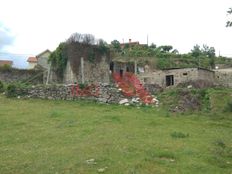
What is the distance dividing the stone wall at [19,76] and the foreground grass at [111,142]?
667 inches

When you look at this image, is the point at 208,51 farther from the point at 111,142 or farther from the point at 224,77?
the point at 111,142

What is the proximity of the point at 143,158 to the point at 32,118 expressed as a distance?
9.70 meters

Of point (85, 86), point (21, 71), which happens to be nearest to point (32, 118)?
point (85, 86)

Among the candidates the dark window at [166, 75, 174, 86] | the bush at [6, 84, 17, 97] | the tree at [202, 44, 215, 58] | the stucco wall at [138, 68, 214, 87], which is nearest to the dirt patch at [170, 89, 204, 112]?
the stucco wall at [138, 68, 214, 87]

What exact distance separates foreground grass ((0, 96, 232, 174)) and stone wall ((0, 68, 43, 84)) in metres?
17.0

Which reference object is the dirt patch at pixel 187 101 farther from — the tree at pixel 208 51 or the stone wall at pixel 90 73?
the tree at pixel 208 51

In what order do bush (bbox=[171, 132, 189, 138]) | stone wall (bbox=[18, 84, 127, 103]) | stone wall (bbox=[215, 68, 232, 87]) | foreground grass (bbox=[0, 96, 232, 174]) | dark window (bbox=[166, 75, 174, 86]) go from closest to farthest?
foreground grass (bbox=[0, 96, 232, 174]) < bush (bbox=[171, 132, 189, 138]) < stone wall (bbox=[18, 84, 127, 103]) < dark window (bbox=[166, 75, 174, 86]) < stone wall (bbox=[215, 68, 232, 87])

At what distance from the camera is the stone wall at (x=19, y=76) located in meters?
40.4

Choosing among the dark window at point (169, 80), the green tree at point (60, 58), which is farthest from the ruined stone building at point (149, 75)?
the green tree at point (60, 58)

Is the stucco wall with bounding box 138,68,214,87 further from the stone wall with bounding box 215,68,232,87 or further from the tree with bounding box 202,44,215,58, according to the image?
the tree with bounding box 202,44,215,58

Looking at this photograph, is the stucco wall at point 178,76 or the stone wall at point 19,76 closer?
the stucco wall at point 178,76

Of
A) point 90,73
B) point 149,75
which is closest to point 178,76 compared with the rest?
point 149,75

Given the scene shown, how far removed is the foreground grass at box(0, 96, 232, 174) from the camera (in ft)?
35.3

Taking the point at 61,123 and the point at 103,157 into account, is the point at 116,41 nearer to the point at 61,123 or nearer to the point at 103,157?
the point at 61,123
